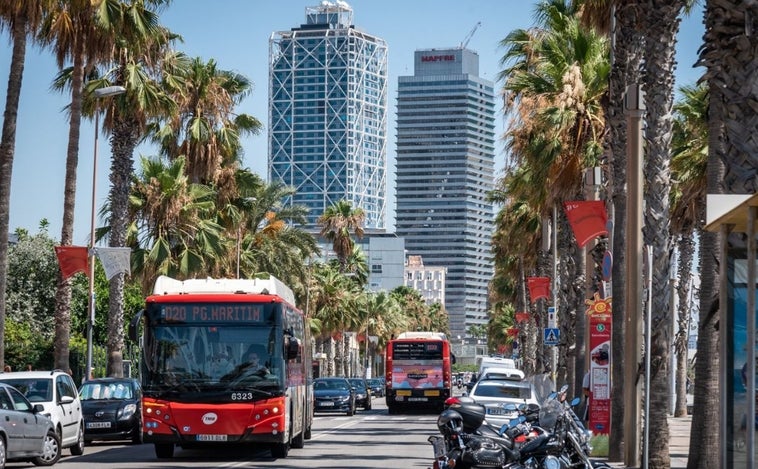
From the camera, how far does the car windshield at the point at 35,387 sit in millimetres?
24781

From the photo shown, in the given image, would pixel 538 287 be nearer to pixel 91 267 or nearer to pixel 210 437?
pixel 91 267

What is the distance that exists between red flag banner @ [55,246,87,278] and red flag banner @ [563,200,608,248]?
1433 cm

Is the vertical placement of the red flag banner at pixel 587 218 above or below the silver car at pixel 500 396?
above

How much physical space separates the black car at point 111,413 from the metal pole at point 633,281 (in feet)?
40.1

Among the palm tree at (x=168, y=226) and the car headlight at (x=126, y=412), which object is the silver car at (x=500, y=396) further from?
the palm tree at (x=168, y=226)

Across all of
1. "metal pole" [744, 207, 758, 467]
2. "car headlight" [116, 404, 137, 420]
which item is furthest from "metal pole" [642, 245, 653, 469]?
"car headlight" [116, 404, 137, 420]

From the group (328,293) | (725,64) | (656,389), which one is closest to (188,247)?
(656,389)

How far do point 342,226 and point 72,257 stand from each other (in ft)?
200

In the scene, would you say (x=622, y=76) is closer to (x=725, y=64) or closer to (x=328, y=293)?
(x=725, y=64)

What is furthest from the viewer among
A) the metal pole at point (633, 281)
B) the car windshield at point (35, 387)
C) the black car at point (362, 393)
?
the black car at point (362, 393)

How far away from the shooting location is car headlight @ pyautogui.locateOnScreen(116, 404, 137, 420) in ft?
98.6

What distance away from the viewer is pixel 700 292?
741 inches

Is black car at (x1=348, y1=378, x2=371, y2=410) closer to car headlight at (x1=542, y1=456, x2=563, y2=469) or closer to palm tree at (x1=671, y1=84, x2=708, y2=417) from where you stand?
palm tree at (x1=671, y1=84, x2=708, y2=417)

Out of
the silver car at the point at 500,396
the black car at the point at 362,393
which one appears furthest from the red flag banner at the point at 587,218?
the black car at the point at 362,393
